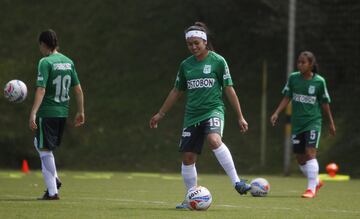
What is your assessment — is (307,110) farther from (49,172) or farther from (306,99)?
(49,172)

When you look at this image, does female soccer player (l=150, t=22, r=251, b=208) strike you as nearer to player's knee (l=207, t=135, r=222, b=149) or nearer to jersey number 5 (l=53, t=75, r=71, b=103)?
player's knee (l=207, t=135, r=222, b=149)

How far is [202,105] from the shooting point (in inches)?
452

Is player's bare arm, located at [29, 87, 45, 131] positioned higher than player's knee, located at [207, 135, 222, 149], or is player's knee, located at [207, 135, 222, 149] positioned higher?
player's bare arm, located at [29, 87, 45, 131]

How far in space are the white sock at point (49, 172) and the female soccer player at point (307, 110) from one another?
3849mm

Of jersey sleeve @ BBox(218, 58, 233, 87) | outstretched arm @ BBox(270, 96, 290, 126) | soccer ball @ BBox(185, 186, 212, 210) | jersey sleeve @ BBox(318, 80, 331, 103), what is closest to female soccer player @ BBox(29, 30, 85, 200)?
jersey sleeve @ BBox(218, 58, 233, 87)

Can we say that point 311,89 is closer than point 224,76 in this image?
No

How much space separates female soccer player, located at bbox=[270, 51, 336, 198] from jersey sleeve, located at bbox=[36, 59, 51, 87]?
395 centimetres

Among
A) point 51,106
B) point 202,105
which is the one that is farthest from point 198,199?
point 51,106

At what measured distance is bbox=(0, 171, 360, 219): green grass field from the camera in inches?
402

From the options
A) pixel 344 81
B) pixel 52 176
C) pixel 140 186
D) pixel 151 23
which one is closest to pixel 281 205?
pixel 52 176

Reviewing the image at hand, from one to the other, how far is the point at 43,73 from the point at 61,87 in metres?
0.37

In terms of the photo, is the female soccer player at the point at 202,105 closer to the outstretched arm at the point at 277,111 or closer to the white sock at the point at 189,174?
the white sock at the point at 189,174

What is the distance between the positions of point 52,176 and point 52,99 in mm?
999

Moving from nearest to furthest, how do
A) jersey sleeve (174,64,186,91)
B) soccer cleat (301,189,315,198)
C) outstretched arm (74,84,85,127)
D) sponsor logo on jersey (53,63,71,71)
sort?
jersey sleeve (174,64,186,91)
sponsor logo on jersey (53,63,71,71)
outstretched arm (74,84,85,127)
soccer cleat (301,189,315,198)
